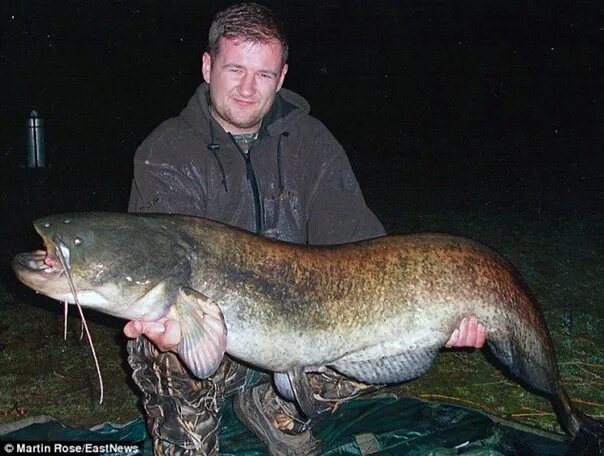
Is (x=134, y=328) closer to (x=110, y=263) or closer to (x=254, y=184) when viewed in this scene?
(x=110, y=263)

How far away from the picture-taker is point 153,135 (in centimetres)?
329

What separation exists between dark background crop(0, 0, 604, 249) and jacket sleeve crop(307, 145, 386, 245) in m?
4.49

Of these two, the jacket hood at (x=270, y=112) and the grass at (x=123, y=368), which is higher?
the jacket hood at (x=270, y=112)

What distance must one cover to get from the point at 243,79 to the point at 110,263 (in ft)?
3.85

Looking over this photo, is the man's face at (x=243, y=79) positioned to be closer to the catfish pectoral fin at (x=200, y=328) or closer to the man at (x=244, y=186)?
the man at (x=244, y=186)

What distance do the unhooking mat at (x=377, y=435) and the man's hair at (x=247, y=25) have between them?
181cm

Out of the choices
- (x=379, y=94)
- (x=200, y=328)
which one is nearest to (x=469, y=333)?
(x=200, y=328)

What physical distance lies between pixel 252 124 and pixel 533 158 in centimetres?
1330

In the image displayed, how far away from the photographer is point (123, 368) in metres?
4.35

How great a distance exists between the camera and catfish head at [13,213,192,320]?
8.05 feet

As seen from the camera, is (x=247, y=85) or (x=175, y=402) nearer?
(x=175, y=402)

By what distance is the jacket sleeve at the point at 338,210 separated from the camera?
3.47m

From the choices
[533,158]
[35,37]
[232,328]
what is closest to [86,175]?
[533,158]

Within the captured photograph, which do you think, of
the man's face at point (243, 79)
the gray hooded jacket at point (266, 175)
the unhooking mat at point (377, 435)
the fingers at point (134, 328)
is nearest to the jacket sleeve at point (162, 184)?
the gray hooded jacket at point (266, 175)
